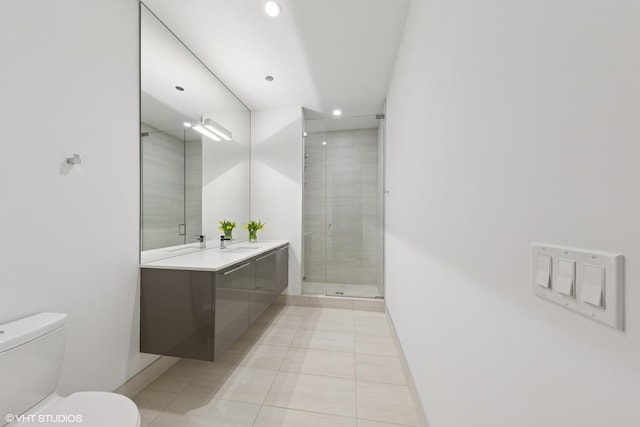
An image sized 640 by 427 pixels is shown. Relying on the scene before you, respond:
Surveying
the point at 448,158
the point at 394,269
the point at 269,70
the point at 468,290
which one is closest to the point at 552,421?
the point at 468,290

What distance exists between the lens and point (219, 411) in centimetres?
157

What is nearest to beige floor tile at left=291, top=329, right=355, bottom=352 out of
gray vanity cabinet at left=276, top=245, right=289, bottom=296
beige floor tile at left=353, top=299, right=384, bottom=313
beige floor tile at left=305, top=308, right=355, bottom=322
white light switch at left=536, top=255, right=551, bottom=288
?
beige floor tile at left=305, top=308, right=355, bottom=322

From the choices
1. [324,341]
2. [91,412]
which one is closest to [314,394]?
[324,341]

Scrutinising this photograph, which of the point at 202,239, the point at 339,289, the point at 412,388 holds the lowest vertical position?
the point at 412,388

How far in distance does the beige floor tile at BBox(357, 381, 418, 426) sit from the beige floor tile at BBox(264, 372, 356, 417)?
0.07 m

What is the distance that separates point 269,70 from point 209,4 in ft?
2.76

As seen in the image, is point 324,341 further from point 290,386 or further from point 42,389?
point 42,389

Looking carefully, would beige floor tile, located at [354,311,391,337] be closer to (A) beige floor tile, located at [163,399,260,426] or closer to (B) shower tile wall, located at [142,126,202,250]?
(A) beige floor tile, located at [163,399,260,426]

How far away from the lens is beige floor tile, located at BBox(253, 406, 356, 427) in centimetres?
→ 147

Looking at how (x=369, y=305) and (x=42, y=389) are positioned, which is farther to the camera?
(x=369, y=305)

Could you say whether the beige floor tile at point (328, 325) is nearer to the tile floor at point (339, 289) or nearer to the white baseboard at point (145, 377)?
the tile floor at point (339, 289)

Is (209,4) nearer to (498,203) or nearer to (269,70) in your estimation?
(269,70)

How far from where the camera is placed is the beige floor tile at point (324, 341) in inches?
92.3

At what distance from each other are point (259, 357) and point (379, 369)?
105cm
